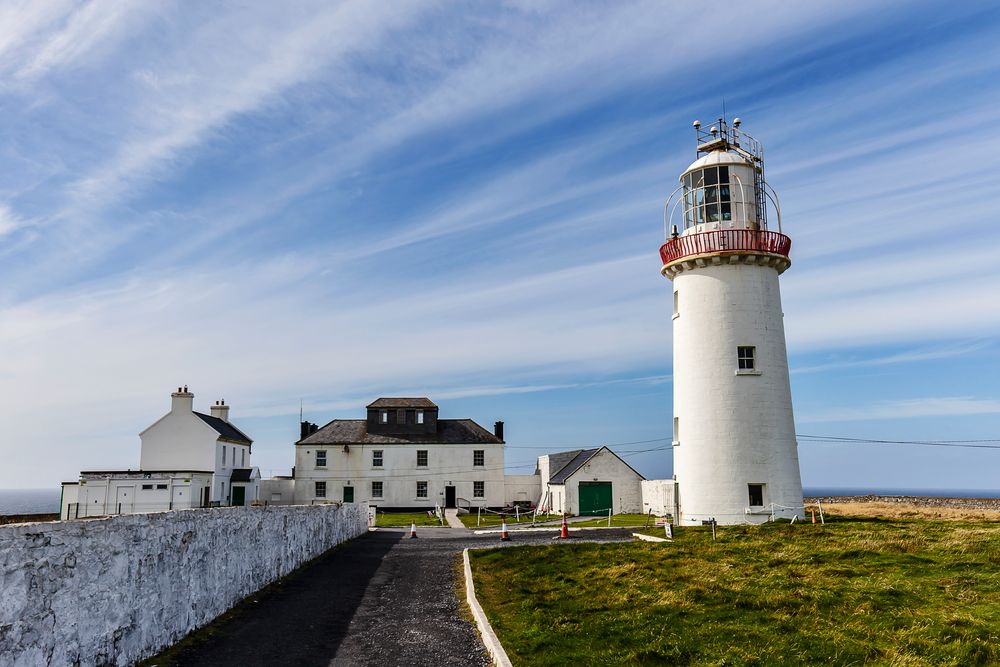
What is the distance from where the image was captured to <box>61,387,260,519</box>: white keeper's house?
3909cm

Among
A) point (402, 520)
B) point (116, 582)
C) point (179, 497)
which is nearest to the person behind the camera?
point (116, 582)

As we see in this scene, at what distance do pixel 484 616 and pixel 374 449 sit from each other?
135 feet

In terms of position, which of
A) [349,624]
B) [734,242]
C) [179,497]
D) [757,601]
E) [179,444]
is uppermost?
[734,242]

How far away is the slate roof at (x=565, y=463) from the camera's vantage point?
4434 cm

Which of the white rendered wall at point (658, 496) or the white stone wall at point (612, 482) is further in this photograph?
the white stone wall at point (612, 482)

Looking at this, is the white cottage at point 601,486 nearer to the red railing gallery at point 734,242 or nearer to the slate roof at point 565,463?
the slate roof at point 565,463

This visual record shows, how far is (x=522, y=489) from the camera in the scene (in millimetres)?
52062

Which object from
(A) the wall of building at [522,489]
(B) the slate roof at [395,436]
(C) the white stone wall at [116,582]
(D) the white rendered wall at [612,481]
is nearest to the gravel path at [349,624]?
(C) the white stone wall at [116,582]

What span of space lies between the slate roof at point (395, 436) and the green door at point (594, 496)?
10.3 metres

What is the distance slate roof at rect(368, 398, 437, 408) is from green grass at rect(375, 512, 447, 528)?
7746mm

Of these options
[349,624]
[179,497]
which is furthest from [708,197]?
[179,497]

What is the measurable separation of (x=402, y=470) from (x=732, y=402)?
1180 inches

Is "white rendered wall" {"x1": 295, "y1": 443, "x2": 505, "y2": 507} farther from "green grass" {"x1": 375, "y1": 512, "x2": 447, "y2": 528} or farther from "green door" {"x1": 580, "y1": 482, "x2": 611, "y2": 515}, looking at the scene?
"green door" {"x1": 580, "y1": 482, "x2": 611, "y2": 515}

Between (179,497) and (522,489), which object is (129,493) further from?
(522,489)
